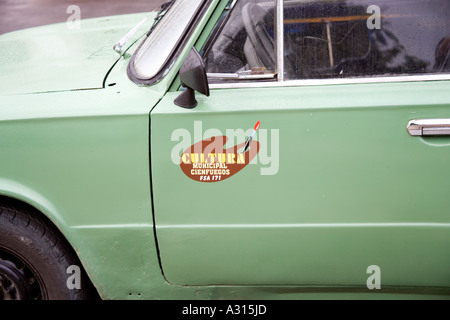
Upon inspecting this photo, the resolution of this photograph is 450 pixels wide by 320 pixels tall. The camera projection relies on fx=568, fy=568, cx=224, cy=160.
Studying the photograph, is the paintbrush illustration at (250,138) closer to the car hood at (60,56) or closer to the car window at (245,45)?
the car window at (245,45)

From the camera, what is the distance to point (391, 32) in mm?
2328

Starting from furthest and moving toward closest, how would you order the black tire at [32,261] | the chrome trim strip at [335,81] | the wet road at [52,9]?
the wet road at [52,9]
the black tire at [32,261]
the chrome trim strip at [335,81]

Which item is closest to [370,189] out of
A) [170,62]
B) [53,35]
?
[170,62]

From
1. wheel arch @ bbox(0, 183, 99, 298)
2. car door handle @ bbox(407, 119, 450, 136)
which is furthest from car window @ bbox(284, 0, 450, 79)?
wheel arch @ bbox(0, 183, 99, 298)

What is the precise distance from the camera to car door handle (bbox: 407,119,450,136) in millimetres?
2141

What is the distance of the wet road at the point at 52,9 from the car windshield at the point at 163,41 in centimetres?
564

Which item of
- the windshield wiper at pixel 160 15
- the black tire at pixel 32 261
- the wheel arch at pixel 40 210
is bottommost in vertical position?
the black tire at pixel 32 261

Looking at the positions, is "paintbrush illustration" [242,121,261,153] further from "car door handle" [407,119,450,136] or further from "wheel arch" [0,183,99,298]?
"wheel arch" [0,183,99,298]

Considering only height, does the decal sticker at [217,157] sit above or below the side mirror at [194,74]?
below

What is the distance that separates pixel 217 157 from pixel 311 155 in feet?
1.20

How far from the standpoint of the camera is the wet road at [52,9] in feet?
25.9

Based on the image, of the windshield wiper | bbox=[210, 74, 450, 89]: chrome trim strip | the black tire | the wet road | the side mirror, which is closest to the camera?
the side mirror

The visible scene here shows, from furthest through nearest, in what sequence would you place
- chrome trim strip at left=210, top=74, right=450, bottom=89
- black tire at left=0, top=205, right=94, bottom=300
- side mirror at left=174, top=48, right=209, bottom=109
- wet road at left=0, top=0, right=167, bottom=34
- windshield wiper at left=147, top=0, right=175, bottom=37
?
1. wet road at left=0, top=0, right=167, bottom=34
2. windshield wiper at left=147, top=0, right=175, bottom=37
3. black tire at left=0, top=205, right=94, bottom=300
4. chrome trim strip at left=210, top=74, right=450, bottom=89
5. side mirror at left=174, top=48, right=209, bottom=109

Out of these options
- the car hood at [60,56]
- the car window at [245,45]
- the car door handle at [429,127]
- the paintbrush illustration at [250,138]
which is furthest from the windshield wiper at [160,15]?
the car door handle at [429,127]
